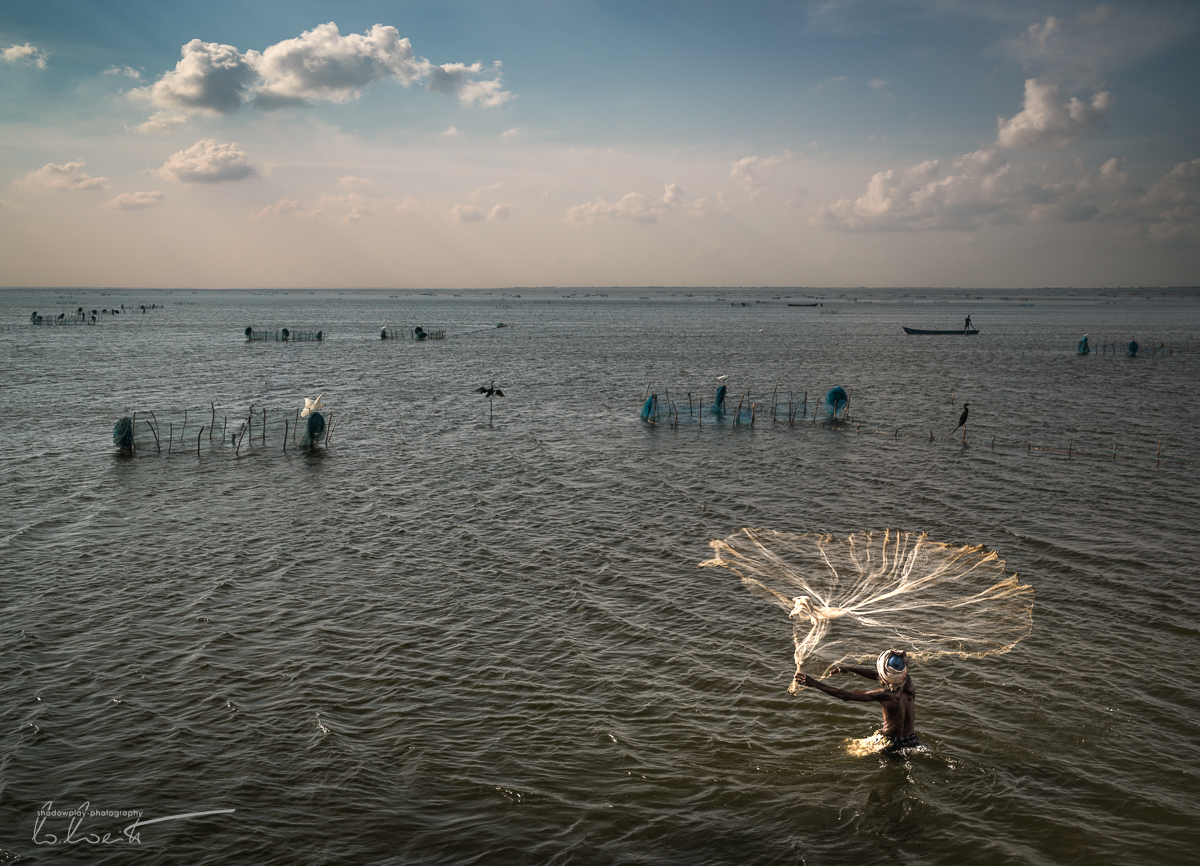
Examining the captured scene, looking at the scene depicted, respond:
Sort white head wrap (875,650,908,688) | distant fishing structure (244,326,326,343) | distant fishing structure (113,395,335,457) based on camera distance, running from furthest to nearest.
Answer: distant fishing structure (244,326,326,343)
distant fishing structure (113,395,335,457)
white head wrap (875,650,908,688)

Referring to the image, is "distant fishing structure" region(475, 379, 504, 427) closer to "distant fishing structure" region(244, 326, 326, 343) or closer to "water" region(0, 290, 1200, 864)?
"water" region(0, 290, 1200, 864)

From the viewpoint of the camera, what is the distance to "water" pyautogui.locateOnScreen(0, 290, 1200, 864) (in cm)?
1169

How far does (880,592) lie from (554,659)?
9473mm

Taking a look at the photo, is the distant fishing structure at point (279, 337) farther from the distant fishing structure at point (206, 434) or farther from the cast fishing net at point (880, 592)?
the cast fishing net at point (880, 592)

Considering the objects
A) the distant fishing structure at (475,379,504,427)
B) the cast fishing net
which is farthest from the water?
the distant fishing structure at (475,379,504,427)

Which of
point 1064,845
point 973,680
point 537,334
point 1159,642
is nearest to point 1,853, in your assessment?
point 1064,845

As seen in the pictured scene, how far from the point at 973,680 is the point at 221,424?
40587 mm

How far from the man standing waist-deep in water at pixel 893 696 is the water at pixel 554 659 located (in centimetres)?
51

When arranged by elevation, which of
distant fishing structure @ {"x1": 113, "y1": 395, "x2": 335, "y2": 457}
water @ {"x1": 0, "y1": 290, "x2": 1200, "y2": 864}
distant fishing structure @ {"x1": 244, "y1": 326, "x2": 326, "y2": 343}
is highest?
distant fishing structure @ {"x1": 244, "y1": 326, "x2": 326, "y2": 343}

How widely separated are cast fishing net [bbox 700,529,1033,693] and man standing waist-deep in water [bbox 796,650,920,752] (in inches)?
68.2

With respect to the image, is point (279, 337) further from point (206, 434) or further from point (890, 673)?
point (890, 673)

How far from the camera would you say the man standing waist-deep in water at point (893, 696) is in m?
12.3

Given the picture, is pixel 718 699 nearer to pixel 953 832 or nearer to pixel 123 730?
pixel 953 832

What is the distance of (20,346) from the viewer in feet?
299
